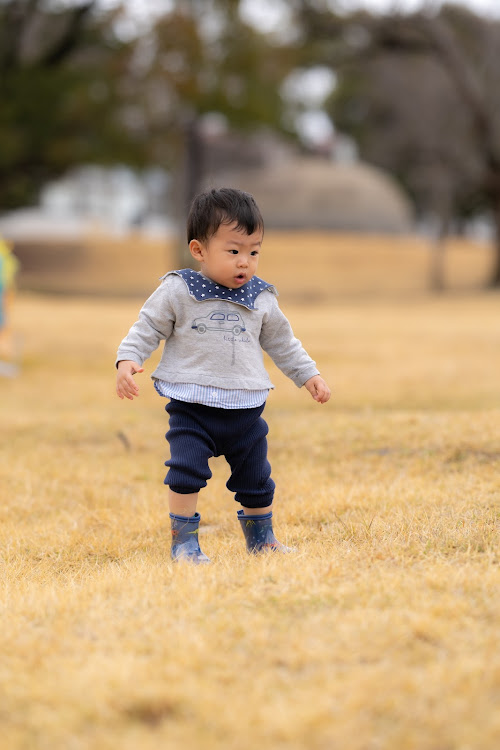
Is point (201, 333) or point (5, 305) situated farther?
point (5, 305)

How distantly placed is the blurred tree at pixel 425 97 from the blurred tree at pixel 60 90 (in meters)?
5.20

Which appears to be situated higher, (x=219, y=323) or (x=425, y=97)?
(x=425, y=97)

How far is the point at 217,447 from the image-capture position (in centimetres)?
341

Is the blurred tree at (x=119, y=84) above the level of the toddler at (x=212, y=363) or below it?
above

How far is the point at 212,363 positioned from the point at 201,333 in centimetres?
12

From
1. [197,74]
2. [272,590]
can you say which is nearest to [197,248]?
[272,590]

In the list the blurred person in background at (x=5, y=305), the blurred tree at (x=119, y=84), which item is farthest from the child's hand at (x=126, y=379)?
the blurred tree at (x=119, y=84)

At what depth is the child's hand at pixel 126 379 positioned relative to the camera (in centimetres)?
325

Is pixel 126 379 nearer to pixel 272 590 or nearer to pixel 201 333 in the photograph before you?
pixel 201 333

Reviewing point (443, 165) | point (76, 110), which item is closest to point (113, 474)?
point (76, 110)

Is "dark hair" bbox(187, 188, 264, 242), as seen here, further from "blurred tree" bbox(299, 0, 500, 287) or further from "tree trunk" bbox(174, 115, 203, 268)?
"blurred tree" bbox(299, 0, 500, 287)

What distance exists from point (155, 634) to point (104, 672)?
25 cm

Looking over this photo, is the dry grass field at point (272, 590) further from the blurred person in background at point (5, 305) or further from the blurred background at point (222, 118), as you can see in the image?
the blurred background at point (222, 118)

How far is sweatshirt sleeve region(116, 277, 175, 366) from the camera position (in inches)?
133
